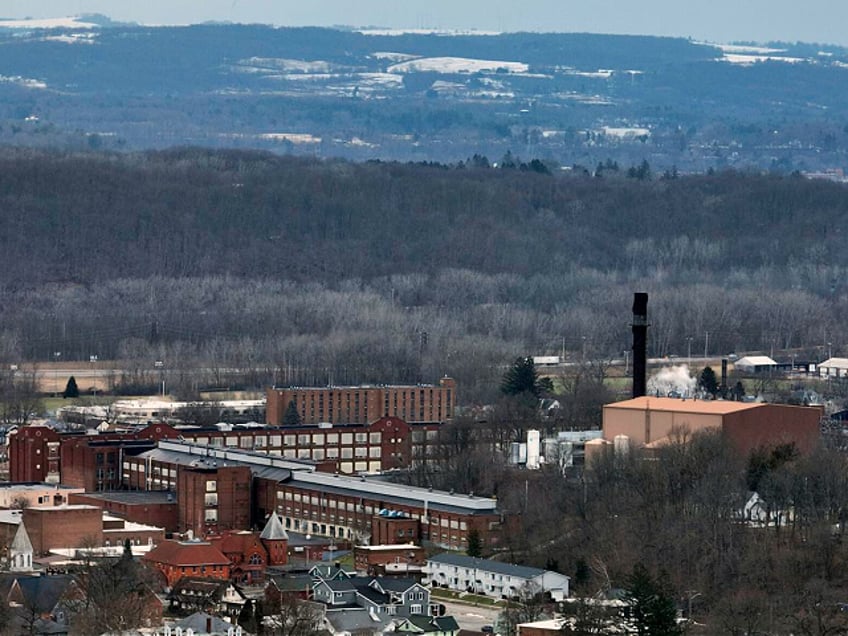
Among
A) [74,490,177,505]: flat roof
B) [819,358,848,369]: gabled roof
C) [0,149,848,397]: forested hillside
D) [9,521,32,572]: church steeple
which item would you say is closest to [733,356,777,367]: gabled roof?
[819,358,848,369]: gabled roof

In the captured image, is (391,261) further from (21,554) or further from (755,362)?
(21,554)

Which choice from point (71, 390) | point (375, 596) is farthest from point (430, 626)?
point (71, 390)

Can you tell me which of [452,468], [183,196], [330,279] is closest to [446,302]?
[330,279]

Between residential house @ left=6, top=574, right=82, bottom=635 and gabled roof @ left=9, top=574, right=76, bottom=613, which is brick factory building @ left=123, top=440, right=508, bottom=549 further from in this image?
gabled roof @ left=9, top=574, right=76, bottom=613

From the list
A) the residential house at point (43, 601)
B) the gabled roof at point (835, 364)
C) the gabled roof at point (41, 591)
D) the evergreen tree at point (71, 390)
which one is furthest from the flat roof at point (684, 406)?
the gabled roof at point (835, 364)

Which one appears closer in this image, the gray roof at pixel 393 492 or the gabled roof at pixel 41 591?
the gabled roof at pixel 41 591

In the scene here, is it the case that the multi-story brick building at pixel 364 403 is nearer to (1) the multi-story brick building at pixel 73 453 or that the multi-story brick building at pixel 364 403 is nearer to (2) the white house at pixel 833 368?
(1) the multi-story brick building at pixel 73 453
